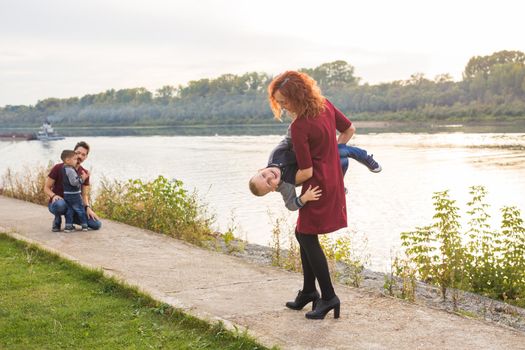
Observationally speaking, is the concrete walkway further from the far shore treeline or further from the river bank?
the far shore treeline

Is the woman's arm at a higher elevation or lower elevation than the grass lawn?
higher

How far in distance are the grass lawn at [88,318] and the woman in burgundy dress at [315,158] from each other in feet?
2.81

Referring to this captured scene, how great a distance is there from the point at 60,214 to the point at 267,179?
5.71 metres

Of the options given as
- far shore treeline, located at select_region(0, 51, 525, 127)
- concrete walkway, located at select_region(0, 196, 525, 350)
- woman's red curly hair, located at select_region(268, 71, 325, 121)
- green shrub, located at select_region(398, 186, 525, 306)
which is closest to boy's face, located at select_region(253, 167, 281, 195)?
woman's red curly hair, located at select_region(268, 71, 325, 121)

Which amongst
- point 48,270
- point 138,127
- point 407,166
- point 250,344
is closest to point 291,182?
point 250,344

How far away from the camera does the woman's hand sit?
500cm

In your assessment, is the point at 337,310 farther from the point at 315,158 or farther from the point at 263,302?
the point at 315,158

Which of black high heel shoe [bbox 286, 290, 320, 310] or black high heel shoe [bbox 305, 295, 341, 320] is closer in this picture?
black high heel shoe [bbox 305, 295, 341, 320]

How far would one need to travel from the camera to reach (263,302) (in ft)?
19.4

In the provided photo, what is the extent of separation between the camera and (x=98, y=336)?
5070 millimetres

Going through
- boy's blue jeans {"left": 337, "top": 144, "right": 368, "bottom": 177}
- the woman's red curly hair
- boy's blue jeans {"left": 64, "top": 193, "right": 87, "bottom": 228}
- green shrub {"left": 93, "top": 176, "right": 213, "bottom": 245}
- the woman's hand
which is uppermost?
the woman's red curly hair

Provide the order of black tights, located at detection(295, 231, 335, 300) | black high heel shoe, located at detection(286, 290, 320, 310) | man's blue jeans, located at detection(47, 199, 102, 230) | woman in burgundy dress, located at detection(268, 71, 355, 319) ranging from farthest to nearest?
man's blue jeans, located at detection(47, 199, 102, 230)
black high heel shoe, located at detection(286, 290, 320, 310)
black tights, located at detection(295, 231, 335, 300)
woman in burgundy dress, located at detection(268, 71, 355, 319)

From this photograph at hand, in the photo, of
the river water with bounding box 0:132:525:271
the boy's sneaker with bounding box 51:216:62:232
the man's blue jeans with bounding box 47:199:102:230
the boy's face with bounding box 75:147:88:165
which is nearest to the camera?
the boy's face with bounding box 75:147:88:165

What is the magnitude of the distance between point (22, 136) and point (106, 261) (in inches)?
3449
